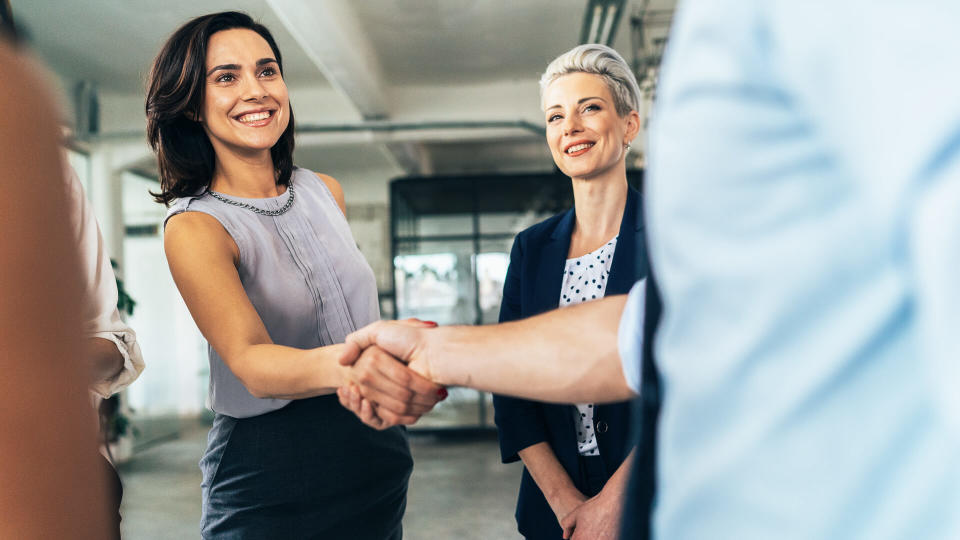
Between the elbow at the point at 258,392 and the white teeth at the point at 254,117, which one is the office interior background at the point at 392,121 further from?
the elbow at the point at 258,392

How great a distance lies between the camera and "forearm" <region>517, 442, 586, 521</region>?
1.56 meters

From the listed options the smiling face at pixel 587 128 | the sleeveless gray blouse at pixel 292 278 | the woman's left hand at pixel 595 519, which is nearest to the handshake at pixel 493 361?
the sleeveless gray blouse at pixel 292 278

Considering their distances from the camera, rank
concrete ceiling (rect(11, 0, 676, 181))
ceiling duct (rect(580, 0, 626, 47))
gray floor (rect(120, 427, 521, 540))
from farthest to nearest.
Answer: concrete ceiling (rect(11, 0, 676, 181)) < gray floor (rect(120, 427, 521, 540)) < ceiling duct (rect(580, 0, 626, 47))

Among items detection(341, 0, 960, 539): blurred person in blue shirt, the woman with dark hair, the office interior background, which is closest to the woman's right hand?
the woman with dark hair

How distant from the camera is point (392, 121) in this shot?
7617 millimetres

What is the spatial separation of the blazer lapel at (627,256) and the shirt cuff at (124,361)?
104cm

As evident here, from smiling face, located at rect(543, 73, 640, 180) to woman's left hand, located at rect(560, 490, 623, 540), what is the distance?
2.64 feet

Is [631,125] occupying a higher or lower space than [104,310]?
higher

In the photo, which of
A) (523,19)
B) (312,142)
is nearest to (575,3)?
(523,19)

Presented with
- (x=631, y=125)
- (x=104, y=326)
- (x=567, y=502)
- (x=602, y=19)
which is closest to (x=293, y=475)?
(x=104, y=326)

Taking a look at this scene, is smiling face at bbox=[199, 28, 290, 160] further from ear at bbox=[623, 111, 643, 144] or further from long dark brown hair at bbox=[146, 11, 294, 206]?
ear at bbox=[623, 111, 643, 144]

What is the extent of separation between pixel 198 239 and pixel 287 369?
34cm

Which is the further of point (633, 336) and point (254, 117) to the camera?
point (254, 117)

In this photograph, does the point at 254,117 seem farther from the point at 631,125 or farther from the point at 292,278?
the point at 631,125
